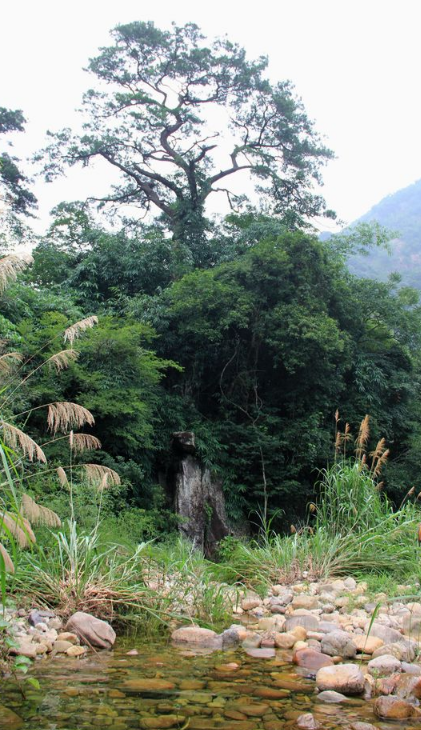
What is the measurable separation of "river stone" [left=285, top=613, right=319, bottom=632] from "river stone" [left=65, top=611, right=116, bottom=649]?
1283 mm

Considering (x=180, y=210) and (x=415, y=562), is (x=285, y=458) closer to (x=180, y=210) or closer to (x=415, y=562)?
(x=415, y=562)

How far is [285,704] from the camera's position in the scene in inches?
103

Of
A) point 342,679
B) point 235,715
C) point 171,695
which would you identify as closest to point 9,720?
point 171,695

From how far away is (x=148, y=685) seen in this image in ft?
9.13

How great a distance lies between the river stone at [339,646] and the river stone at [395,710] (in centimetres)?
99

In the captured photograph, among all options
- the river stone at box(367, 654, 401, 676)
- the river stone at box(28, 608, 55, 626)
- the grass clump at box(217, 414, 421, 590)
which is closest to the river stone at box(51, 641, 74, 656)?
the river stone at box(28, 608, 55, 626)

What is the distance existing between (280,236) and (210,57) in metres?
7.74

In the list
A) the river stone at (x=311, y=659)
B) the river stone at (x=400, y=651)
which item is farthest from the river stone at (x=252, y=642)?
the river stone at (x=400, y=651)

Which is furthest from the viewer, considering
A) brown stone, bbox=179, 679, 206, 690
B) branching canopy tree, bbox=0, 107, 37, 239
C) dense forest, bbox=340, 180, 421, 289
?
dense forest, bbox=340, 180, 421, 289

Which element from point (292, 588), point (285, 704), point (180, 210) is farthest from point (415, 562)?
point (180, 210)

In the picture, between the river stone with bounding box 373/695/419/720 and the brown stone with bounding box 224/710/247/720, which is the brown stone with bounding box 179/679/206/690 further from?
the river stone with bounding box 373/695/419/720

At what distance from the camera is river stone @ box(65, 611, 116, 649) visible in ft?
11.4

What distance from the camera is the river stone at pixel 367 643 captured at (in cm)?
351

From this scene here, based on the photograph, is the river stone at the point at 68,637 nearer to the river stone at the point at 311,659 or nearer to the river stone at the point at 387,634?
the river stone at the point at 311,659
